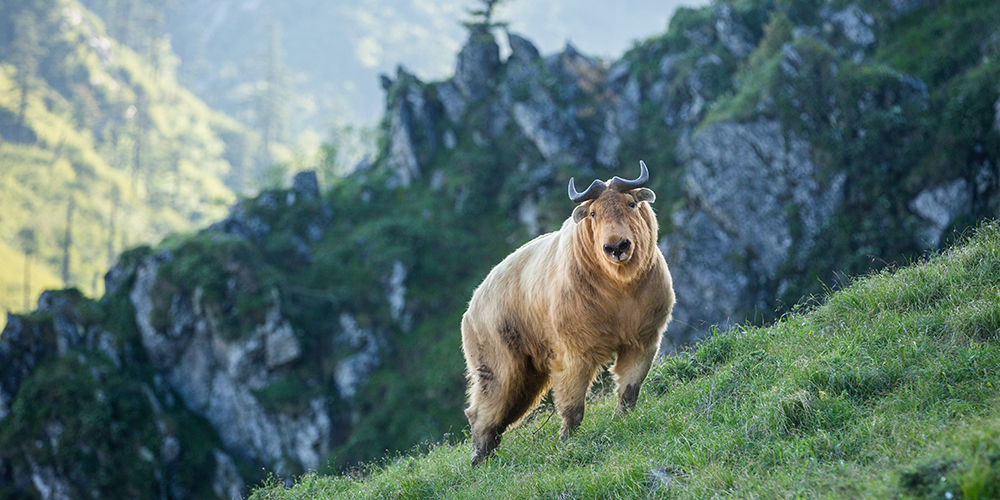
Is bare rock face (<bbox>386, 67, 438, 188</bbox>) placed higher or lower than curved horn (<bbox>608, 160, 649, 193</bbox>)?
higher

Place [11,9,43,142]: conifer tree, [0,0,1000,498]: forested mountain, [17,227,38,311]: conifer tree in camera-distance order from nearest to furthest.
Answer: [0,0,1000,498]: forested mountain
[17,227,38,311]: conifer tree
[11,9,43,142]: conifer tree

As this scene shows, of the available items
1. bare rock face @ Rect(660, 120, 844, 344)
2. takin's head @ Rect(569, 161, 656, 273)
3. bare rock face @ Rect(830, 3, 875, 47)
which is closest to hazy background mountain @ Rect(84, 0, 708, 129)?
bare rock face @ Rect(830, 3, 875, 47)

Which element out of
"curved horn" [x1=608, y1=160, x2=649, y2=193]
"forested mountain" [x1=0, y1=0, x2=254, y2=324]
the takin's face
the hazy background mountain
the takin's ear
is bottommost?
the takin's face

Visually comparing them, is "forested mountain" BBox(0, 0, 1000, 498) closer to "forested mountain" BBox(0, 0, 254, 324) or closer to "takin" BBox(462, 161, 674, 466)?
"takin" BBox(462, 161, 674, 466)

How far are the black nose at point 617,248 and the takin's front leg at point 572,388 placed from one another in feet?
4.21

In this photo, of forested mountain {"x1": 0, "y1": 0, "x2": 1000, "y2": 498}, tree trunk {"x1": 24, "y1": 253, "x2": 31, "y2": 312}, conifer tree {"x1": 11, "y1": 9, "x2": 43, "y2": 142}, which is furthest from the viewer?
conifer tree {"x1": 11, "y1": 9, "x2": 43, "y2": 142}

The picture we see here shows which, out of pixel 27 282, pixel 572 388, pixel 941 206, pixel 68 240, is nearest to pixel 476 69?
pixel 941 206

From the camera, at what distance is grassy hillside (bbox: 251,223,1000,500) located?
3.88 meters

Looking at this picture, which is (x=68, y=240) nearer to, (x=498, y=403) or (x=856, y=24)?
(x=856, y=24)

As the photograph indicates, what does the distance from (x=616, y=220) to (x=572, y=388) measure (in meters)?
1.86

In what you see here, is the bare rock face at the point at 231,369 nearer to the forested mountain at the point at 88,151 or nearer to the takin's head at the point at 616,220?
the takin's head at the point at 616,220

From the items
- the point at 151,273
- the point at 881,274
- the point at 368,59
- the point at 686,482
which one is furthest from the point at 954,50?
the point at 368,59

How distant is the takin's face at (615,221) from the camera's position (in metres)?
6.01

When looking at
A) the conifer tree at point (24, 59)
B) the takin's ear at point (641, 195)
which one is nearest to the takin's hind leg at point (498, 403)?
the takin's ear at point (641, 195)
